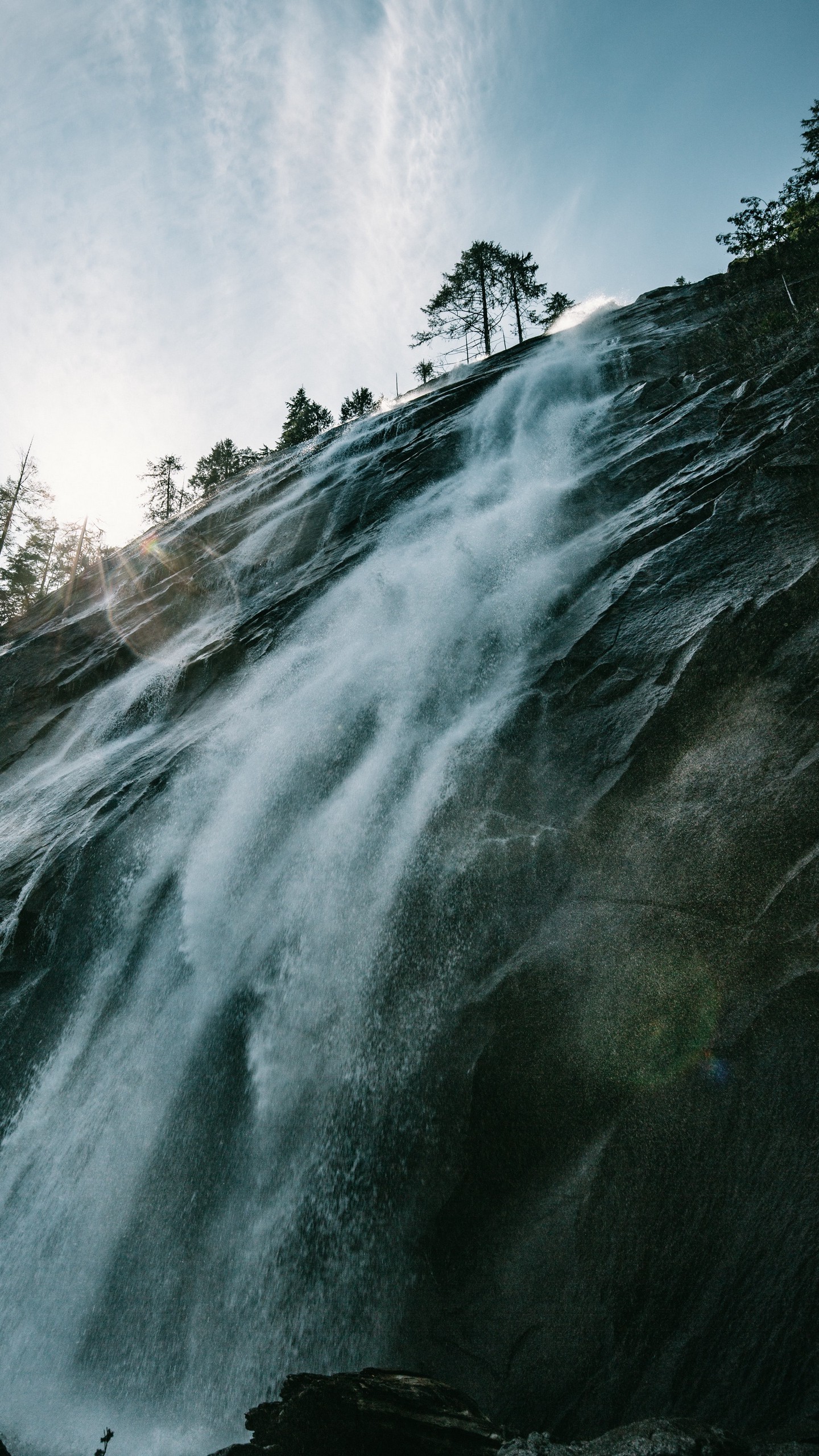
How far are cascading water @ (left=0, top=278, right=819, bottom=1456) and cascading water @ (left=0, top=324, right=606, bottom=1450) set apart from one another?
0.12 feet

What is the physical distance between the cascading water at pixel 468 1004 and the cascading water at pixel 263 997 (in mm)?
37

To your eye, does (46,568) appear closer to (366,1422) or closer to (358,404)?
(358,404)

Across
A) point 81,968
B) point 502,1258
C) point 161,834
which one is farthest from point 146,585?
point 502,1258

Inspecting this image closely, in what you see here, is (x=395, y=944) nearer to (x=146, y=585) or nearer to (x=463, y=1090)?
(x=463, y=1090)

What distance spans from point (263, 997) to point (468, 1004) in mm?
2230

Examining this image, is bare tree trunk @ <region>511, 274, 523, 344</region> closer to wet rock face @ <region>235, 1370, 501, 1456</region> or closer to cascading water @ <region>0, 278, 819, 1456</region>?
cascading water @ <region>0, 278, 819, 1456</region>

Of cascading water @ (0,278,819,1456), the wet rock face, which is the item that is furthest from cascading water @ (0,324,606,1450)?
the wet rock face

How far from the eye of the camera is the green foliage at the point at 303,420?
34.8 meters

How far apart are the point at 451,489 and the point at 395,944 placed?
9726mm

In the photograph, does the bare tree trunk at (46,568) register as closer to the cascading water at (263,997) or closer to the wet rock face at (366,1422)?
the cascading water at (263,997)

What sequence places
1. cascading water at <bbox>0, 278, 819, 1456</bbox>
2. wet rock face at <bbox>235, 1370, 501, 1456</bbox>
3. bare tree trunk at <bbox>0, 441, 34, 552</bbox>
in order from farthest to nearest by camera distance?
1. bare tree trunk at <bbox>0, 441, 34, 552</bbox>
2. cascading water at <bbox>0, 278, 819, 1456</bbox>
3. wet rock face at <bbox>235, 1370, 501, 1456</bbox>

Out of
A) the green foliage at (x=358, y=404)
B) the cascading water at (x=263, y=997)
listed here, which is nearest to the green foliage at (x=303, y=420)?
the green foliage at (x=358, y=404)

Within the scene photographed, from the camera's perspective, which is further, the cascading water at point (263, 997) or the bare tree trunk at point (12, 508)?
the bare tree trunk at point (12, 508)

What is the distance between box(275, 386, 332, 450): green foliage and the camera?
114 ft
